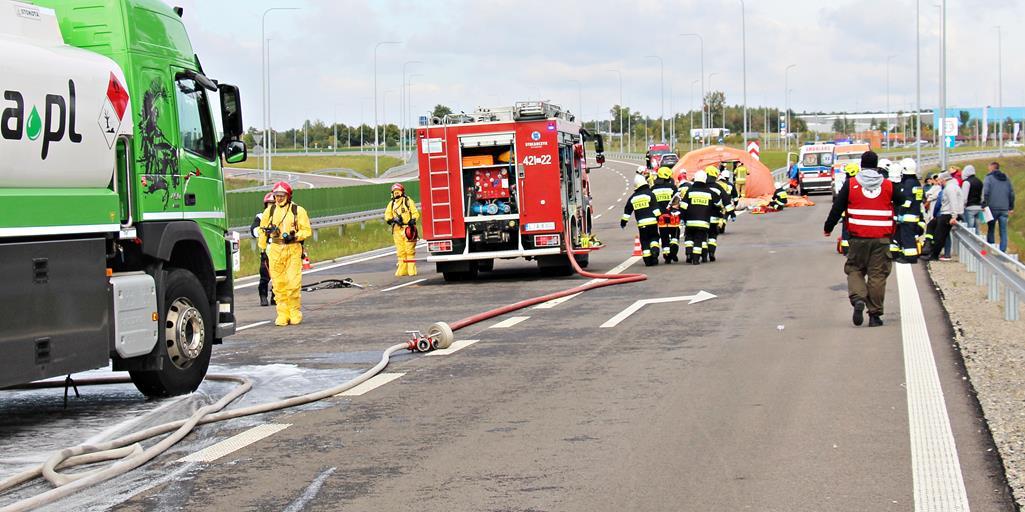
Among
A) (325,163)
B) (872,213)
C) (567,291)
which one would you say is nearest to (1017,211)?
(567,291)

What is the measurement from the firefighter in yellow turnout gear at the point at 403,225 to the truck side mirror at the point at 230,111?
11.6 meters

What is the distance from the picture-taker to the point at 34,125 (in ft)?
27.4

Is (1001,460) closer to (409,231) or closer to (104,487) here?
(104,487)

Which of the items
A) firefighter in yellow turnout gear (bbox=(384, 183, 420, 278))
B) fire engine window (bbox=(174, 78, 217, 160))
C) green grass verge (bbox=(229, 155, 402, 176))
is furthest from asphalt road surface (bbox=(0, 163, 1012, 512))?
green grass verge (bbox=(229, 155, 402, 176))

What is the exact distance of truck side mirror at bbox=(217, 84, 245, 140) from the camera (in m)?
11.5

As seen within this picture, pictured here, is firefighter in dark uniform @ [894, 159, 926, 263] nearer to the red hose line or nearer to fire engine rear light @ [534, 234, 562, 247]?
the red hose line

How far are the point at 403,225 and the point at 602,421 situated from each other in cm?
1548

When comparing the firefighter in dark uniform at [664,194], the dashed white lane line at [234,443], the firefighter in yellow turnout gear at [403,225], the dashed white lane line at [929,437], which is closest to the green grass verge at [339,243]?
the firefighter in yellow turnout gear at [403,225]

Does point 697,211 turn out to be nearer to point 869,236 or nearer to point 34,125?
point 869,236

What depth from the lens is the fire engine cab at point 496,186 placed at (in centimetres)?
2111

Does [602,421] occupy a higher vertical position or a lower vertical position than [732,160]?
lower

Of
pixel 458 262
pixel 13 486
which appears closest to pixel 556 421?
pixel 13 486

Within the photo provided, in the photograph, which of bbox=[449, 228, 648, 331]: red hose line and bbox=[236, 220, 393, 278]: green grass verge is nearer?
bbox=[449, 228, 648, 331]: red hose line

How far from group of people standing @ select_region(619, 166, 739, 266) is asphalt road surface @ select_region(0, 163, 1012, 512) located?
6.66m
